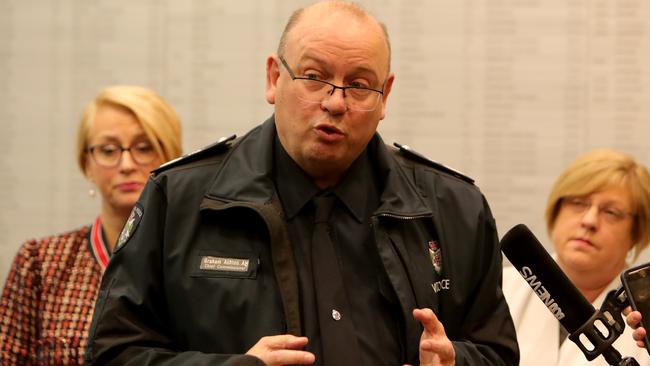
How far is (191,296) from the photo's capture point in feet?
6.88

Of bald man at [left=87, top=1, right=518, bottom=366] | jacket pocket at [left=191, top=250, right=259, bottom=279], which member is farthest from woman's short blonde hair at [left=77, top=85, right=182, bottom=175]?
jacket pocket at [left=191, top=250, right=259, bottom=279]

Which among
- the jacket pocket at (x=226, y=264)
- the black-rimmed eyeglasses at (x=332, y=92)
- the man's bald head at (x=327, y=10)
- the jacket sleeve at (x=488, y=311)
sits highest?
the man's bald head at (x=327, y=10)

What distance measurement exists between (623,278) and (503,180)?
1.73 m

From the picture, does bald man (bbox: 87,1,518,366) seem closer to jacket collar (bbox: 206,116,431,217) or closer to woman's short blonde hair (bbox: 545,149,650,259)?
jacket collar (bbox: 206,116,431,217)

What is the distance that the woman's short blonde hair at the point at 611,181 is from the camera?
128 inches

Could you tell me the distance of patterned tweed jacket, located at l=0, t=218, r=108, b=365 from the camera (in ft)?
9.39

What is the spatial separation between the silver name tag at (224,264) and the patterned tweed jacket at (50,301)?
0.92 metres

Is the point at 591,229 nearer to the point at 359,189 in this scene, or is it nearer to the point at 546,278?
the point at 546,278

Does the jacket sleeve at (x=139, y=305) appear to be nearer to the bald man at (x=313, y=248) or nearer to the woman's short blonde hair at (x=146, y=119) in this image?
the bald man at (x=313, y=248)

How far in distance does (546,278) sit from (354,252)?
0.41 metres

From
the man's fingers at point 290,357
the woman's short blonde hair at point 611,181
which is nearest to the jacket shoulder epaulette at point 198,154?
the man's fingers at point 290,357

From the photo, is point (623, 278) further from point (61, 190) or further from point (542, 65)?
point (61, 190)

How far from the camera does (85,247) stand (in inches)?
121

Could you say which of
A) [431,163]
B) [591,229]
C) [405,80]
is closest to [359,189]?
[431,163]
